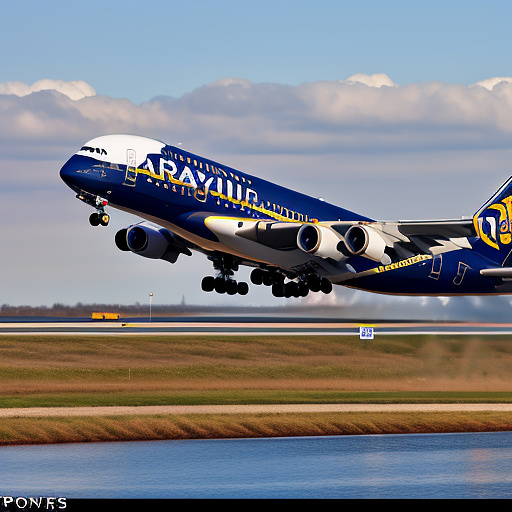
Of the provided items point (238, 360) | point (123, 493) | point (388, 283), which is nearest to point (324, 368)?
point (238, 360)

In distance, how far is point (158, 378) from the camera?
299 ft

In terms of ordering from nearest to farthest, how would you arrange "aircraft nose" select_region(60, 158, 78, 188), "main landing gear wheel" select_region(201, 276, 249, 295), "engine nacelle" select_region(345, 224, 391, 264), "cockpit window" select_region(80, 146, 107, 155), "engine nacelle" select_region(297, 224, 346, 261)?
"aircraft nose" select_region(60, 158, 78, 188), "cockpit window" select_region(80, 146, 107, 155), "engine nacelle" select_region(297, 224, 346, 261), "engine nacelle" select_region(345, 224, 391, 264), "main landing gear wheel" select_region(201, 276, 249, 295)

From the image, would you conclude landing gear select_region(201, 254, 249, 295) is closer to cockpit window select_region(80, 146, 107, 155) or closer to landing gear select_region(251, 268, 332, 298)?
landing gear select_region(251, 268, 332, 298)

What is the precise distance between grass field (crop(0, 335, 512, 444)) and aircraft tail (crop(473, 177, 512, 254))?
40.7 ft

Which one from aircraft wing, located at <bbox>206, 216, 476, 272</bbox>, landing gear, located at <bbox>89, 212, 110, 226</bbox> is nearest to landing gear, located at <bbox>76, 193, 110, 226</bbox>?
landing gear, located at <bbox>89, 212, 110, 226</bbox>

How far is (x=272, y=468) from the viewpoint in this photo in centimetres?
5706

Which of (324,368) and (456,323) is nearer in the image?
(324,368)

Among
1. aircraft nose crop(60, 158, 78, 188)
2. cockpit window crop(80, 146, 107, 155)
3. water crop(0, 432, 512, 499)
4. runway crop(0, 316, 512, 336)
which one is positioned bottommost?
water crop(0, 432, 512, 499)

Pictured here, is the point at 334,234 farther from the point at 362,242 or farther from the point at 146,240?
the point at 146,240

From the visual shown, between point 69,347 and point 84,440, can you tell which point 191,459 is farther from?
point 69,347

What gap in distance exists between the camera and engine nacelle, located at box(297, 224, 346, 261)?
2916 inches

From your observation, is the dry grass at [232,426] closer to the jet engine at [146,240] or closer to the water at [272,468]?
the water at [272,468]
